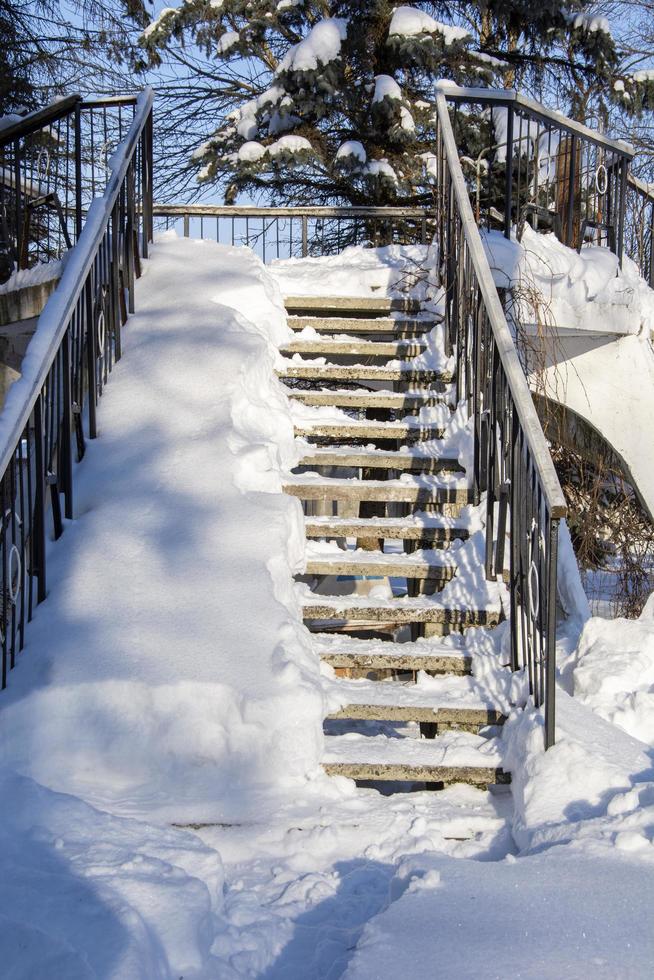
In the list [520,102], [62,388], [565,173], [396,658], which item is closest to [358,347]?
[520,102]

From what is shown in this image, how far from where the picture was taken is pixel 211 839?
293 cm

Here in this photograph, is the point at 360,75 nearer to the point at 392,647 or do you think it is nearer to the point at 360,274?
the point at 360,274

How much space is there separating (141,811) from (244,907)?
0.56m

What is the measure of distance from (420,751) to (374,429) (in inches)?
83.9

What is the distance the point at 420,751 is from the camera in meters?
3.49

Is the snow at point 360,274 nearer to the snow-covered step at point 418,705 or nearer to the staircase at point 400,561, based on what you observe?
the staircase at point 400,561

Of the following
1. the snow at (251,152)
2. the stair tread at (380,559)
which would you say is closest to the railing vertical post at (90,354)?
the stair tread at (380,559)

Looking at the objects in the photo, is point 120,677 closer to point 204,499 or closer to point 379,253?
point 204,499

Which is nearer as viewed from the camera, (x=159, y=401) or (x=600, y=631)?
(x=600, y=631)

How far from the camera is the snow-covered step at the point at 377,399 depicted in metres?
5.42

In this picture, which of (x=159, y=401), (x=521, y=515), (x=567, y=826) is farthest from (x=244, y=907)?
(x=159, y=401)

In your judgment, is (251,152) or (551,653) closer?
(551,653)

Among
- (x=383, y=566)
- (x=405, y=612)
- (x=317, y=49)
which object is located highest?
(x=317, y=49)

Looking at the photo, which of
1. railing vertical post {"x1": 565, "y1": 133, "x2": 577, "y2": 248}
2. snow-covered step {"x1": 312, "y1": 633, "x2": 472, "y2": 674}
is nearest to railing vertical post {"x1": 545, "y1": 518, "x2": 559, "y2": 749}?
snow-covered step {"x1": 312, "y1": 633, "x2": 472, "y2": 674}
